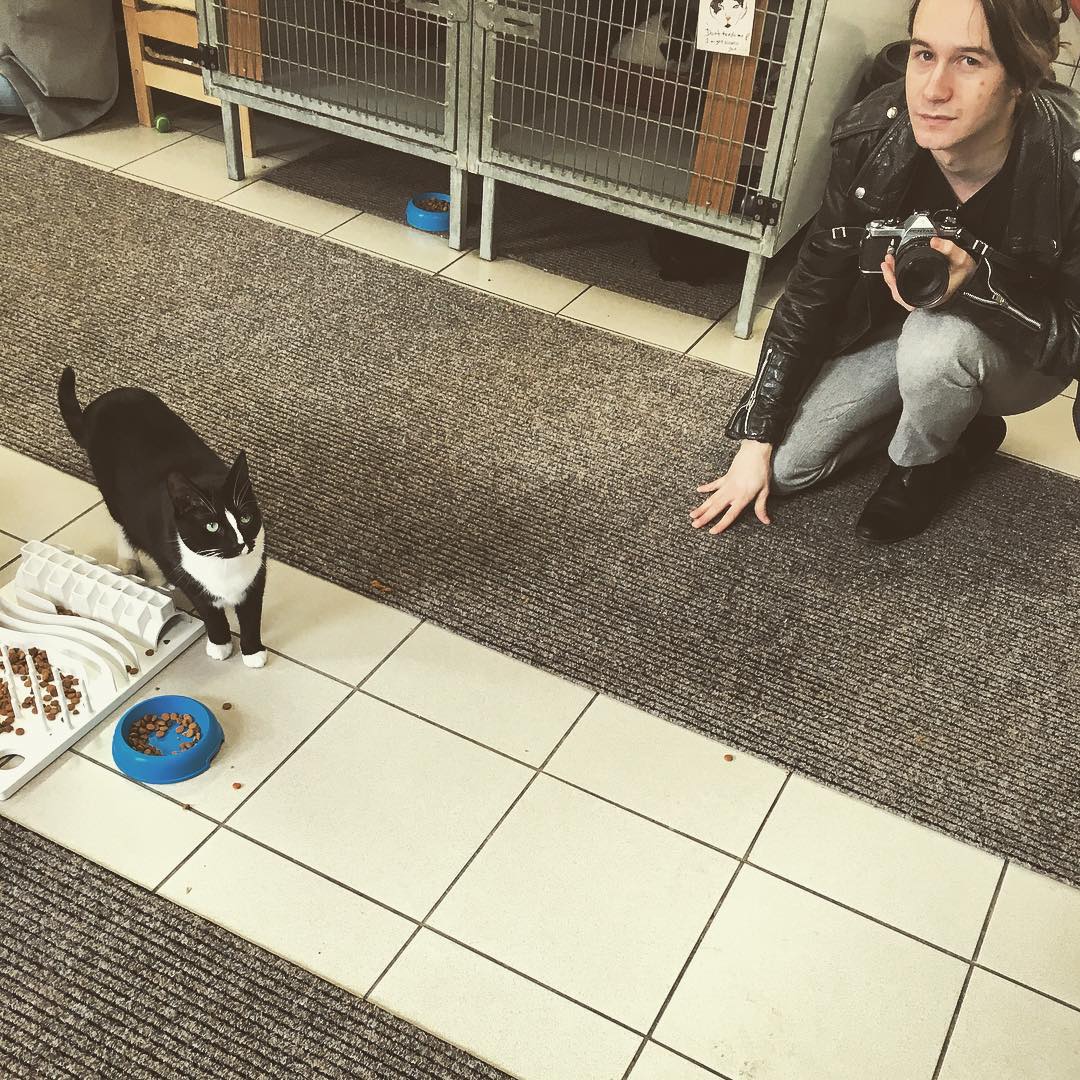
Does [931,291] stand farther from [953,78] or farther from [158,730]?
[158,730]

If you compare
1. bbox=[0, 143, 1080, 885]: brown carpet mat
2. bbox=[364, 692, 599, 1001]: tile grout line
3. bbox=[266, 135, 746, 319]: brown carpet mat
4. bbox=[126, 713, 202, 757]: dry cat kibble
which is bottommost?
bbox=[364, 692, 599, 1001]: tile grout line

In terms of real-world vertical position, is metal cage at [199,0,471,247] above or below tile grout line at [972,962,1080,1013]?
above

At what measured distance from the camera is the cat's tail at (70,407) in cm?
168

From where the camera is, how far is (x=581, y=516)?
6.54ft

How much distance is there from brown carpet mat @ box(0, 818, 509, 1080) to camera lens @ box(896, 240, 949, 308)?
122 cm

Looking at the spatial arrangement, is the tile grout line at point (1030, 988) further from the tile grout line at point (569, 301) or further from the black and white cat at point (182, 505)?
the tile grout line at point (569, 301)

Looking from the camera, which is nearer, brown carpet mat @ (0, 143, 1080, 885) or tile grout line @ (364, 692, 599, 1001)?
tile grout line @ (364, 692, 599, 1001)

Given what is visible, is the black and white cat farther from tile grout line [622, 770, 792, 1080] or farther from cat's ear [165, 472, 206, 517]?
tile grout line [622, 770, 792, 1080]

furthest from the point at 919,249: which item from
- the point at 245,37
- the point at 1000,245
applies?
the point at 245,37

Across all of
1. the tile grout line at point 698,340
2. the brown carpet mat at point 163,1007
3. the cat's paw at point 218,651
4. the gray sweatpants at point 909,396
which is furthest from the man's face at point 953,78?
the brown carpet mat at point 163,1007

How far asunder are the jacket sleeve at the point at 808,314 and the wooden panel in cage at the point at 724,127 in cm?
44

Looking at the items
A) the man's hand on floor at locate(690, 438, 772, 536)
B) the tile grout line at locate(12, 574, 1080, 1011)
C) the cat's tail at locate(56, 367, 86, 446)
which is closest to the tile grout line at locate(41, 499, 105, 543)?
the cat's tail at locate(56, 367, 86, 446)

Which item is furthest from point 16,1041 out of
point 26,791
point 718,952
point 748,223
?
point 748,223

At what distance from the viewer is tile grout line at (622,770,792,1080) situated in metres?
1.28
